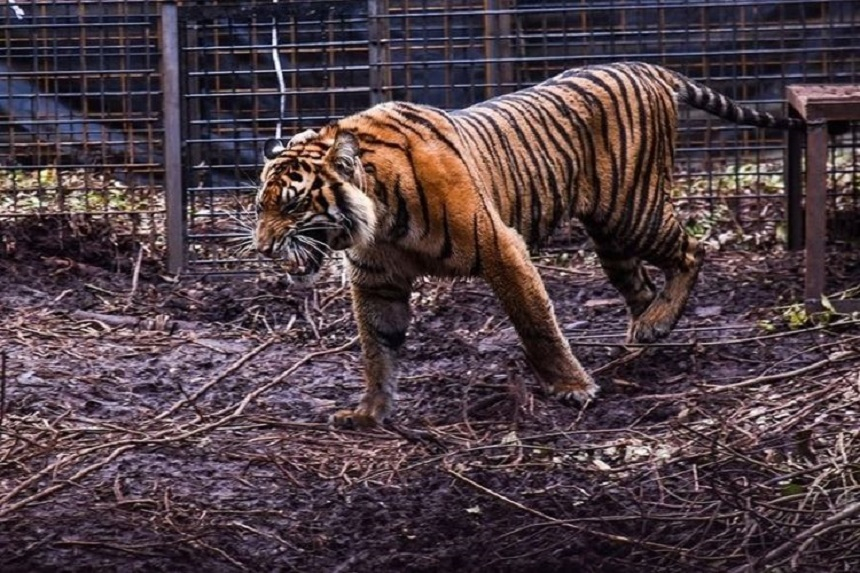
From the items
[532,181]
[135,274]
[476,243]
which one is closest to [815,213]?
[532,181]

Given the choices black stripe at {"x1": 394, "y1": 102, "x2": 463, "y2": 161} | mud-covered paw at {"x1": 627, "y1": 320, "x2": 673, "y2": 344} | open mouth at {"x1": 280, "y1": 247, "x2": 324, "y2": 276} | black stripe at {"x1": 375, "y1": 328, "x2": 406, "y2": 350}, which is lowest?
mud-covered paw at {"x1": 627, "y1": 320, "x2": 673, "y2": 344}

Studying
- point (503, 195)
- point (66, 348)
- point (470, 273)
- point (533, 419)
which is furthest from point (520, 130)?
point (66, 348)

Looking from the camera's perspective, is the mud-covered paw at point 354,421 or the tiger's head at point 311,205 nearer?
the tiger's head at point 311,205

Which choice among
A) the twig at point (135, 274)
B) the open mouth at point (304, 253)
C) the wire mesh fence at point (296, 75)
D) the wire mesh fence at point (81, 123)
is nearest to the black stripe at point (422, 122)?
the open mouth at point (304, 253)

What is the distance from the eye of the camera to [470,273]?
557 cm

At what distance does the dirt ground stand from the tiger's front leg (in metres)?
0.15

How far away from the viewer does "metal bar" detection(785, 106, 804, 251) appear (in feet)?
27.1

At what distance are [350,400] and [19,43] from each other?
4.57 meters

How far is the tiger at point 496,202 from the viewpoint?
5.30 meters

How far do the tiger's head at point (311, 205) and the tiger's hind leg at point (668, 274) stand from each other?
160cm

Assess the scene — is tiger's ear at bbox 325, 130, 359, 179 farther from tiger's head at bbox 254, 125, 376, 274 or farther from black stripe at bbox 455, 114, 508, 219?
black stripe at bbox 455, 114, 508, 219

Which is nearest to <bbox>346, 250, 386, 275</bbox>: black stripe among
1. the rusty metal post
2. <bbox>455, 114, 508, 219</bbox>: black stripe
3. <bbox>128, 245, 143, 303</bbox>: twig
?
<bbox>455, 114, 508, 219</bbox>: black stripe

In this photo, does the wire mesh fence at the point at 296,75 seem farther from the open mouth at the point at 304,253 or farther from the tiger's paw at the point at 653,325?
the open mouth at the point at 304,253

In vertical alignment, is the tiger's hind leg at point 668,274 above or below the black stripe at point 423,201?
below
